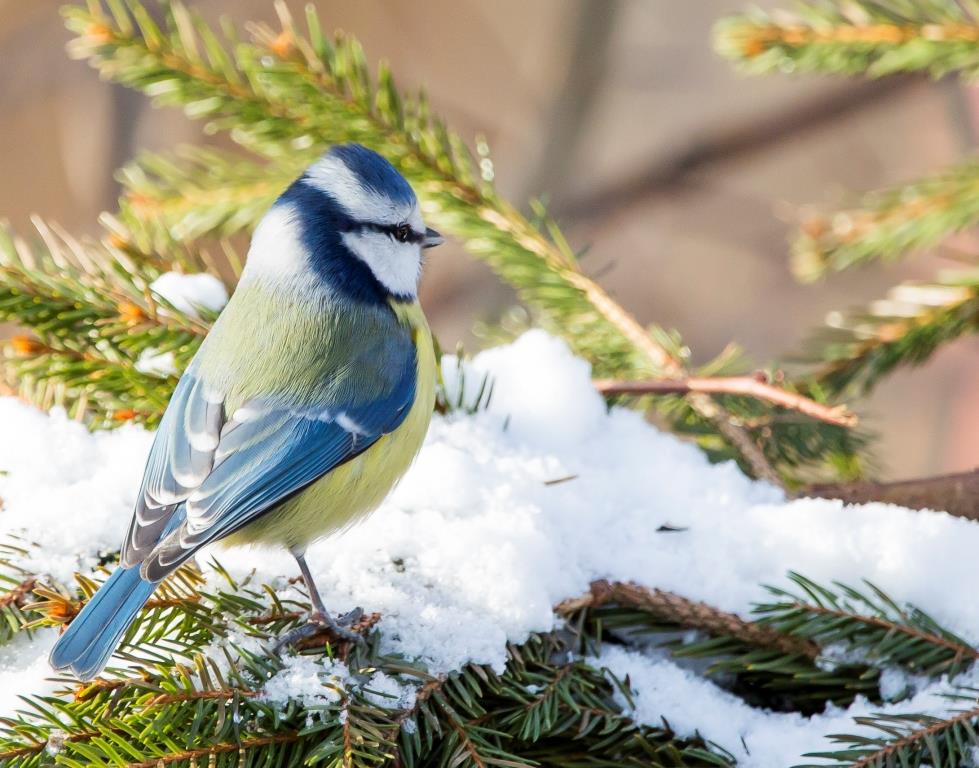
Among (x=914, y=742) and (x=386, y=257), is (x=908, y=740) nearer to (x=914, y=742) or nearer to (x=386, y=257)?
(x=914, y=742)

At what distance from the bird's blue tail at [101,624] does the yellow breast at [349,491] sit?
17 centimetres

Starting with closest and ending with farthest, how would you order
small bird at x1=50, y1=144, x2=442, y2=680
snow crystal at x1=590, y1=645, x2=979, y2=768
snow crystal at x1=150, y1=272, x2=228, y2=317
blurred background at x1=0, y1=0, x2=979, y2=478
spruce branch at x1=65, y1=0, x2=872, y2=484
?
snow crystal at x1=590, y1=645, x2=979, y2=768 < small bird at x1=50, y1=144, x2=442, y2=680 < snow crystal at x1=150, y1=272, x2=228, y2=317 < spruce branch at x1=65, y1=0, x2=872, y2=484 < blurred background at x1=0, y1=0, x2=979, y2=478

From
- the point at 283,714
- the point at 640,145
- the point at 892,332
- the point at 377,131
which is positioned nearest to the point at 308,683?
the point at 283,714

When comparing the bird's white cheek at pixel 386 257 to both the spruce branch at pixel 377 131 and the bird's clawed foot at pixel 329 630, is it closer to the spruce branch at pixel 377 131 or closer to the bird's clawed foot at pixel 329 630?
the spruce branch at pixel 377 131

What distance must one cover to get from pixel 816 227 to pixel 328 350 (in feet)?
2.70

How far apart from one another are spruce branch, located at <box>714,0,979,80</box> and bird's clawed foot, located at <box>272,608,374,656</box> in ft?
3.25

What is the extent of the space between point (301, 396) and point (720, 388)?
48 cm

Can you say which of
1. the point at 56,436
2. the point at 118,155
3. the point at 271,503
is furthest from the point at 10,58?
the point at 271,503

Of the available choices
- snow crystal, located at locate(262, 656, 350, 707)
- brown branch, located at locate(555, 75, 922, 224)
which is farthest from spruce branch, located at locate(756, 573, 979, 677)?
brown branch, located at locate(555, 75, 922, 224)

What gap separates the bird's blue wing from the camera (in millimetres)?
953

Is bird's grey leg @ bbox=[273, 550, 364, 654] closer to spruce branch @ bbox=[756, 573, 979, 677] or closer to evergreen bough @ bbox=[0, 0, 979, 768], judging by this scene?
evergreen bough @ bbox=[0, 0, 979, 768]

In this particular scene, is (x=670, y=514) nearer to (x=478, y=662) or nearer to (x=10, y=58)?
(x=478, y=662)

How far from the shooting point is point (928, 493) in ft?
3.55

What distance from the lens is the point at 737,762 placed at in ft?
2.74
